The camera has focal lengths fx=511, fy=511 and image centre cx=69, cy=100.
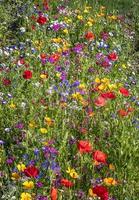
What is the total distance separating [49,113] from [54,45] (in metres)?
2.04

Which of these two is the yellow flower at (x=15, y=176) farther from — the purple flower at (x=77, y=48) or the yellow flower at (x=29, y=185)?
the purple flower at (x=77, y=48)

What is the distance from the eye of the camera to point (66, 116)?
212 inches

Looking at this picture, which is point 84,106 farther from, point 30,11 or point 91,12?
point 91,12

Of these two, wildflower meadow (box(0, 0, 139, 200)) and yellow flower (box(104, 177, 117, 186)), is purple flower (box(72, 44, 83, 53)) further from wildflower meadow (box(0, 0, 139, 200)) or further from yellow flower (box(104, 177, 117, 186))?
yellow flower (box(104, 177, 117, 186))

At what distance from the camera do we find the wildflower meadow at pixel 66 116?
14.0 ft

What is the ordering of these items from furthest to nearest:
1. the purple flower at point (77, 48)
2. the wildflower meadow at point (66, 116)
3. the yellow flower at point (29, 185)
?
the purple flower at point (77, 48)
the wildflower meadow at point (66, 116)
the yellow flower at point (29, 185)

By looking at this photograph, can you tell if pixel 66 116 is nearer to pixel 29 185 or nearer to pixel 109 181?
pixel 109 181


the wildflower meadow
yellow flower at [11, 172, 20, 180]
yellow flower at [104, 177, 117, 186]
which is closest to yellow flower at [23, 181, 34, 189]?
the wildflower meadow

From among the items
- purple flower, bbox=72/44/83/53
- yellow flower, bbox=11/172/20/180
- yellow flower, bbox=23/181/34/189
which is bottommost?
purple flower, bbox=72/44/83/53

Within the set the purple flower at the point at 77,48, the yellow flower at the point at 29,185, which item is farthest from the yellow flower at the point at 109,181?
the purple flower at the point at 77,48

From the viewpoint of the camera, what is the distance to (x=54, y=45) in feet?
23.6

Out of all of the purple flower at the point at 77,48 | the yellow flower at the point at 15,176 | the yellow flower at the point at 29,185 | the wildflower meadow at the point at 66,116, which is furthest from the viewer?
the purple flower at the point at 77,48

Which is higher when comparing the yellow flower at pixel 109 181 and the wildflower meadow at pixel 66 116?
the yellow flower at pixel 109 181

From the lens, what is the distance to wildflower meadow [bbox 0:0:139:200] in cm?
428
